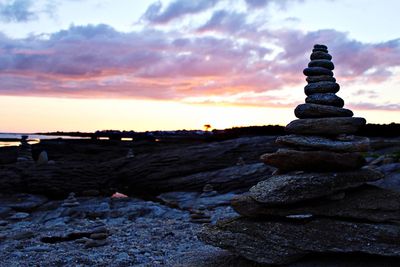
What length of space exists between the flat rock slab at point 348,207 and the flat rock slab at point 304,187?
31cm

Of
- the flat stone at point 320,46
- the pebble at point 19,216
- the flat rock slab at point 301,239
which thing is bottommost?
the pebble at point 19,216

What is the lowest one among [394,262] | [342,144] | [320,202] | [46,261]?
[46,261]

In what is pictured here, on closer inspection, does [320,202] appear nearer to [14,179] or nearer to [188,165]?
[188,165]

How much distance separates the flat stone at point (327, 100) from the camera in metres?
12.7

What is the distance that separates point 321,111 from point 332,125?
0.50m

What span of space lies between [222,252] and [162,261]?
1907mm

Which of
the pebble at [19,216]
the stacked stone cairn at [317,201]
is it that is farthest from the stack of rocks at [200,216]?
the pebble at [19,216]

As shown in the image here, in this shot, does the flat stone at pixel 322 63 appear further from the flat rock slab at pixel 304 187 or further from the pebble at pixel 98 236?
the pebble at pixel 98 236

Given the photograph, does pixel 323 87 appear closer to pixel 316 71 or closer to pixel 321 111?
pixel 316 71

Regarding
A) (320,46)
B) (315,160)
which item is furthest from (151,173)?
(315,160)

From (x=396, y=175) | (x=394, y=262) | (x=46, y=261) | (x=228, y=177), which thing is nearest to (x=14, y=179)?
(x=228, y=177)

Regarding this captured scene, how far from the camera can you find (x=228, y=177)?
27.3 m

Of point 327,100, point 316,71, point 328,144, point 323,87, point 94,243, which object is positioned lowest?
point 94,243

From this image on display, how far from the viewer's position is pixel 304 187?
11.9 metres
